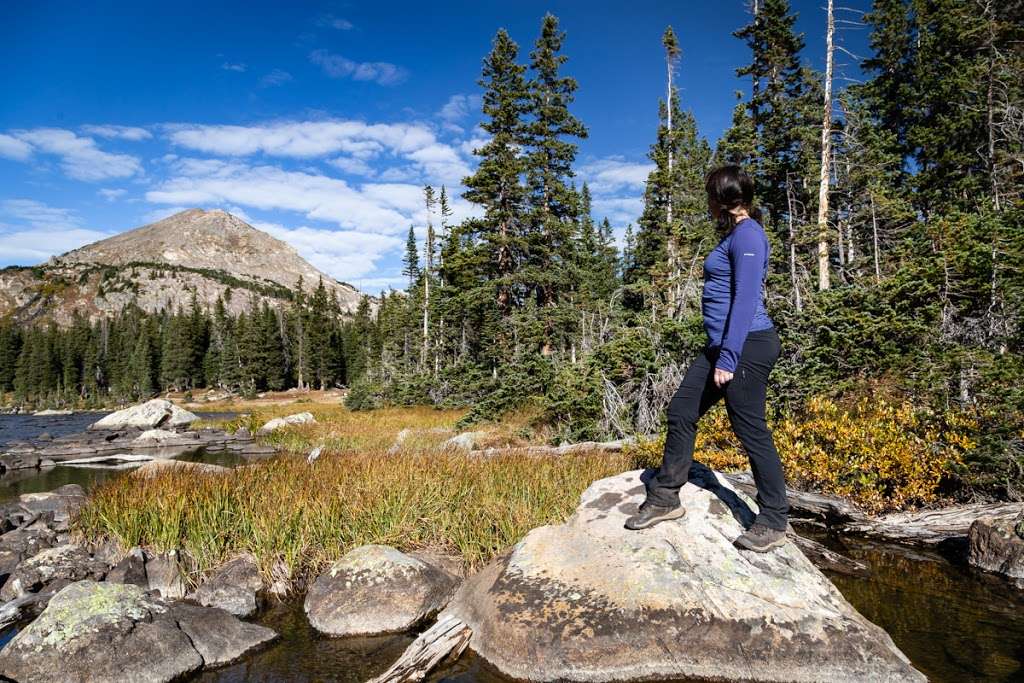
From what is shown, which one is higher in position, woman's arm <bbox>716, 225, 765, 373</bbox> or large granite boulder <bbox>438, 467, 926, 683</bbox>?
woman's arm <bbox>716, 225, 765, 373</bbox>

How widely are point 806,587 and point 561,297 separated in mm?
23670

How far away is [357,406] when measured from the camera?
123 ft

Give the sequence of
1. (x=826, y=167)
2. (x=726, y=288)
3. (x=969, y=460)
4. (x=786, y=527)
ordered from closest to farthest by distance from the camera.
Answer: (x=726, y=288), (x=786, y=527), (x=969, y=460), (x=826, y=167)

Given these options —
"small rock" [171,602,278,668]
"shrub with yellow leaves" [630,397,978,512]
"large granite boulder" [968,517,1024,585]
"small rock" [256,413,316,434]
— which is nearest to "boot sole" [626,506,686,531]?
"small rock" [171,602,278,668]

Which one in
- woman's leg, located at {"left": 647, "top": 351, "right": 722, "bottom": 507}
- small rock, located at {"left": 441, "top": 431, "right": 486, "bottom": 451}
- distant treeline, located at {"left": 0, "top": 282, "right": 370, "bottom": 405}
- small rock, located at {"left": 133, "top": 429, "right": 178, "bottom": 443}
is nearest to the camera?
woman's leg, located at {"left": 647, "top": 351, "right": 722, "bottom": 507}

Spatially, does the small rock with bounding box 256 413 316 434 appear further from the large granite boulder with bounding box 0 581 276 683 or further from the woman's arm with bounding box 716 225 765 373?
the woman's arm with bounding box 716 225 765 373

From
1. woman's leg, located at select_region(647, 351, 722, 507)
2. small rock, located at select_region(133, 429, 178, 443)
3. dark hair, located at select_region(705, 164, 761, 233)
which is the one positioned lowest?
small rock, located at select_region(133, 429, 178, 443)

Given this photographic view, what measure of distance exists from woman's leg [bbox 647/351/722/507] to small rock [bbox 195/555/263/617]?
4779 mm

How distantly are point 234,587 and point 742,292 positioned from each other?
621 centimetres

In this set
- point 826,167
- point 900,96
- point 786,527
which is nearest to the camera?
point 786,527

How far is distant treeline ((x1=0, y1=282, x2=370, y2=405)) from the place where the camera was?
71.9 m

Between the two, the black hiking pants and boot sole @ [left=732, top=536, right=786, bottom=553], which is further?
boot sole @ [left=732, top=536, right=786, bottom=553]

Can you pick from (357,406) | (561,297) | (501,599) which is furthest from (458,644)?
(357,406)

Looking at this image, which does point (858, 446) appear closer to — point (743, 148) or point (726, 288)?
point (726, 288)
